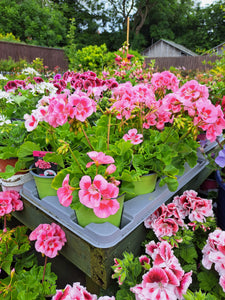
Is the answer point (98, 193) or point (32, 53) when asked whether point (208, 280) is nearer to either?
point (98, 193)

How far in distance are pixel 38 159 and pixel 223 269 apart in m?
A: 0.76

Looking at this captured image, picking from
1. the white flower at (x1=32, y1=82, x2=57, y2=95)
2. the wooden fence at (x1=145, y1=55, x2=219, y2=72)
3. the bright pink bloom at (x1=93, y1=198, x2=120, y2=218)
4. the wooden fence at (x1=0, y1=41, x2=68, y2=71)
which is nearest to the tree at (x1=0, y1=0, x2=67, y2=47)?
the wooden fence at (x1=0, y1=41, x2=68, y2=71)

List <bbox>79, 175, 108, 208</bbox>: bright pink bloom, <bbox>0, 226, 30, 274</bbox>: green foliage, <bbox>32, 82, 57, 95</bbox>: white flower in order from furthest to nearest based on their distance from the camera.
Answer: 1. <bbox>32, 82, 57, 95</bbox>: white flower
2. <bbox>0, 226, 30, 274</bbox>: green foliage
3. <bbox>79, 175, 108, 208</bbox>: bright pink bloom

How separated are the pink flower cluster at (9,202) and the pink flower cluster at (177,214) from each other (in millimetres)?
601

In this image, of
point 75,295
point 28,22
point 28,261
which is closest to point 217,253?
point 75,295

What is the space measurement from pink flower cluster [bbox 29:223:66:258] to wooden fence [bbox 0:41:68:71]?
12.8 m

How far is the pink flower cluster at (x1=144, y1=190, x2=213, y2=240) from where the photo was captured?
856 mm

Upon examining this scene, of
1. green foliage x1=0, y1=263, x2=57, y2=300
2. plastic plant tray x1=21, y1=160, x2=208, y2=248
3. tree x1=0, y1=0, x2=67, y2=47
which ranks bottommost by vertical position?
green foliage x1=0, y1=263, x2=57, y2=300

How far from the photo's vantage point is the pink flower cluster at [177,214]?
856 mm

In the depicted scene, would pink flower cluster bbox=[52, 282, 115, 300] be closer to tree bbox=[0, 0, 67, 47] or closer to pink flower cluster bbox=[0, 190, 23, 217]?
pink flower cluster bbox=[0, 190, 23, 217]

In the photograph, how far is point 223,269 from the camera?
69cm

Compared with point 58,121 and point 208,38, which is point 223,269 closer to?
point 58,121

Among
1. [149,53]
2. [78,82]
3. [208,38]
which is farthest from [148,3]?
[78,82]

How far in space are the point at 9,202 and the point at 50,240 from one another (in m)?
0.30
